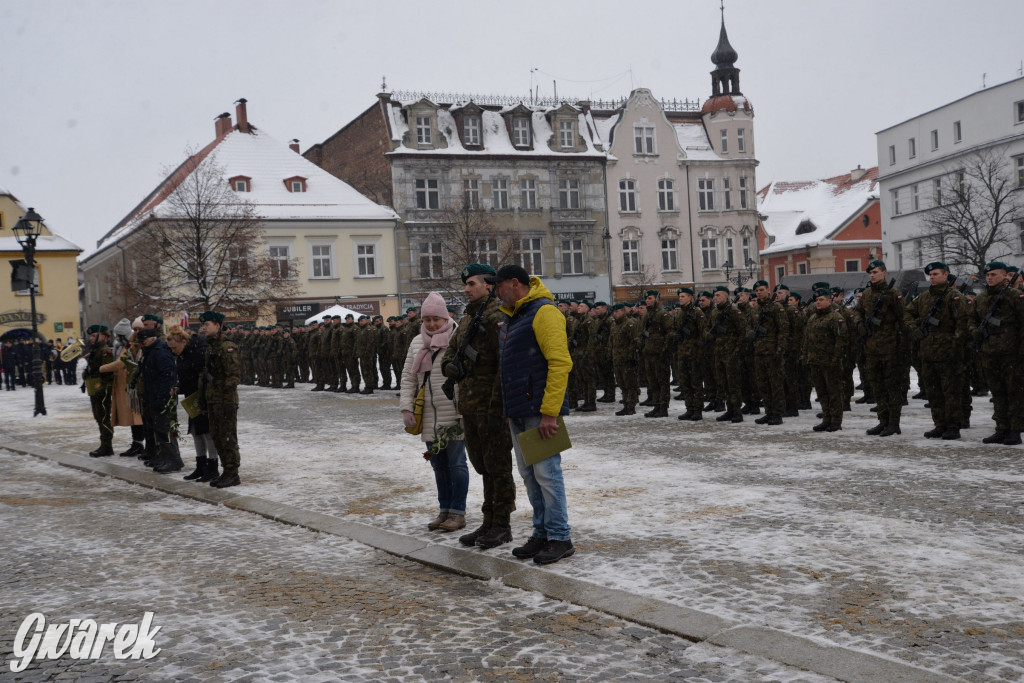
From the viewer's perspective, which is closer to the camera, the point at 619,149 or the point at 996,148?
the point at 996,148

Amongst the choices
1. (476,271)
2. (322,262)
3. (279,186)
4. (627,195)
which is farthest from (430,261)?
(476,271)

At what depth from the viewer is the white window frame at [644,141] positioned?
51.3m

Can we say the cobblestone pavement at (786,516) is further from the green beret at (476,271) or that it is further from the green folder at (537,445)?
the green beret at (476,271)

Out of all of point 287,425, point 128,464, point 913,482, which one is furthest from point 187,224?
point 913,482

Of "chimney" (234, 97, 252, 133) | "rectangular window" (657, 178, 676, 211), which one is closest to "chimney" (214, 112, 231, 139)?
"chimney" (234, 97, 252, 133)

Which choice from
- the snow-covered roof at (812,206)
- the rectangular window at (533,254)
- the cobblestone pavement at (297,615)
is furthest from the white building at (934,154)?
the cobblestone pavement at (297,615)

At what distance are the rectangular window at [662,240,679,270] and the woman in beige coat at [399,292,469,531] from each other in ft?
149

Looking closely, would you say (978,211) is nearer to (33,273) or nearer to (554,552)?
(33,273)

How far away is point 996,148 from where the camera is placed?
44.9 m

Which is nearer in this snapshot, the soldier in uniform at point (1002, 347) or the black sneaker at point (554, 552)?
the black sneaker at point (554, 552)

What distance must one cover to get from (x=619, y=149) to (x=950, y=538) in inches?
1833

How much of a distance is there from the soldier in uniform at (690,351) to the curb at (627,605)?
7.71 m

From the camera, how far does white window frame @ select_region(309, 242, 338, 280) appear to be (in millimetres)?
44812

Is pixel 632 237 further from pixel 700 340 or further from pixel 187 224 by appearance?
pixel 700 340
